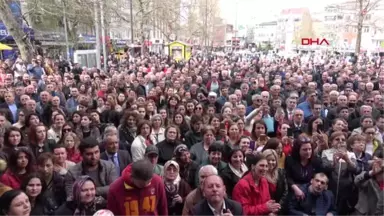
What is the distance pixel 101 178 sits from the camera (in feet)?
13.6

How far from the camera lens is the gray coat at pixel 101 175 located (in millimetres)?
3993

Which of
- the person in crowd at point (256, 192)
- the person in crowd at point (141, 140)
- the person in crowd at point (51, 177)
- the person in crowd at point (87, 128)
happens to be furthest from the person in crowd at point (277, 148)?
the person in crowd at point (87, 128)

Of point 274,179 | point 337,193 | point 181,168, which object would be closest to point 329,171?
point 337,193

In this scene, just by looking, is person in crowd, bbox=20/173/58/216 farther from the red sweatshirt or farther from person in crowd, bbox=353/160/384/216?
person in crowd, bbox=353/160/384/216

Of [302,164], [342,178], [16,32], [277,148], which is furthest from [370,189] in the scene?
[16,32]

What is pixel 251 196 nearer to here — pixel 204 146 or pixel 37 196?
pixel 204 146

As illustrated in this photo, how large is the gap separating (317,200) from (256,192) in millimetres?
815

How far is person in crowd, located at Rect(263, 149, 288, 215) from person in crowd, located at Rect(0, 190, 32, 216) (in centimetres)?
254

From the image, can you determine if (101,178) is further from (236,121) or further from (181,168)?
(236,121)

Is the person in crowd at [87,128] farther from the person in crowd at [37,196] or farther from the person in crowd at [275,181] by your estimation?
the person in crowd at [275,181]

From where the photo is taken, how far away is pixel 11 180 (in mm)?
4105

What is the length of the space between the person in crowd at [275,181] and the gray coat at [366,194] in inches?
32.3

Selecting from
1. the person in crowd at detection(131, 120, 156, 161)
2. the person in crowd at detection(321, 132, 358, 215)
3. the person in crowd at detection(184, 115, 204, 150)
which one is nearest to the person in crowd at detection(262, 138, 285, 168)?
the person in crowd at detection(321, 132, 358, 215)

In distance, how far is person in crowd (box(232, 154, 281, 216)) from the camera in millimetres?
3844
